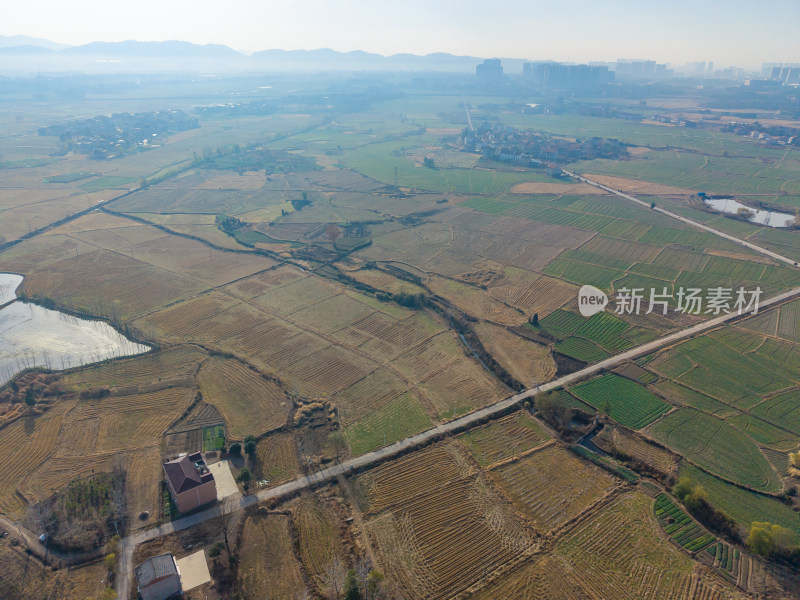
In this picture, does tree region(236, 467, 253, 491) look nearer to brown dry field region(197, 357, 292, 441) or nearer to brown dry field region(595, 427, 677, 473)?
brown dry field region(197, 357, 292, 441)

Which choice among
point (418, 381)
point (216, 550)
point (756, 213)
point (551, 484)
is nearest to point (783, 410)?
point (551, 484)

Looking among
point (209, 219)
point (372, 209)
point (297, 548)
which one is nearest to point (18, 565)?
point (297, 548)

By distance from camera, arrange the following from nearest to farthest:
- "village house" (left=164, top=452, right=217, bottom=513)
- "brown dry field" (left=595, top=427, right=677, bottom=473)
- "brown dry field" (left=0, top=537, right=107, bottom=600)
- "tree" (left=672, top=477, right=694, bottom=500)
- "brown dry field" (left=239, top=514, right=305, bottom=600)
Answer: "brown dry field" (left=0, top=537, right=107, bottom=600) → "brown dry field" (left=239, top=514, right=305, bottom=600) → "village house" (left=164, top=452, right=217, bottom=513) → "tree" (left=672, top=477, right=694, bottom=500) → "brown dry field" (left=595, top=427, right=677, bottom=473)

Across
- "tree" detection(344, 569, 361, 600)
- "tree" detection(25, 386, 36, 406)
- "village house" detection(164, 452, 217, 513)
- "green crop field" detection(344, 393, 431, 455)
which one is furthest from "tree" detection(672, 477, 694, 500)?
"tree" detection(25, 386, 36, 406)

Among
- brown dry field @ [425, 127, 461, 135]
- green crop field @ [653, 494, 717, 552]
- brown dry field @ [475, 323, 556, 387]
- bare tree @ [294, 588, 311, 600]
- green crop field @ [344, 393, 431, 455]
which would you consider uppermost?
brown dry field @ [425, 127, 461, 135]

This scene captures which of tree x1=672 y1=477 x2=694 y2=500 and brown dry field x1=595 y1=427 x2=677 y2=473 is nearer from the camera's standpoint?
tree x1=672 y1=477 x2=694 y2=500

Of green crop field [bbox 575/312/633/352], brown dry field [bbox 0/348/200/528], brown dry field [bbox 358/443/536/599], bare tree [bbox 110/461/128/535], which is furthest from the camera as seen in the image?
green crop field [bbox 575/312/633/352]
